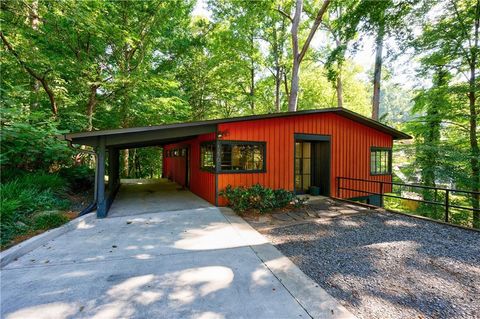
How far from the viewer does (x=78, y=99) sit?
9836 mm

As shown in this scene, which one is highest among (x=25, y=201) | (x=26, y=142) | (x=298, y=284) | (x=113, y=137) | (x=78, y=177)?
(x=113, y=137)

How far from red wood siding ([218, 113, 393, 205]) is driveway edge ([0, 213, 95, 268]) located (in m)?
3.66

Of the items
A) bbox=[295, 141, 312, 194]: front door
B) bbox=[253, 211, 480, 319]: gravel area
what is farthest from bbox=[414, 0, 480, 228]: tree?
bbox=[253, 211, 480, 319]: gravel area

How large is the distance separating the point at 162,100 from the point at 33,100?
15.2 feet

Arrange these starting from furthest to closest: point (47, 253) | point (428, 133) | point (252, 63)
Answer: point (252, 63) < point (428, 133) < point (47, 253)

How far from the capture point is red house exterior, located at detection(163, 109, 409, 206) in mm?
6980

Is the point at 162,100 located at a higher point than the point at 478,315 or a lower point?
higher

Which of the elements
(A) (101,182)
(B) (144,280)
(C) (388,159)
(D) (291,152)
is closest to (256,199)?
(D) (291,152)

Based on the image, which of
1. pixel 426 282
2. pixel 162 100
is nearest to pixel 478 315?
pixel 426 282

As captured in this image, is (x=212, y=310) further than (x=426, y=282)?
No

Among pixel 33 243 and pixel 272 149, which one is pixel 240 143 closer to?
pixel 272 149

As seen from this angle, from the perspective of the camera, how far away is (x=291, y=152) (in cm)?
791

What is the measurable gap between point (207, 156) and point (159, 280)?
539cm

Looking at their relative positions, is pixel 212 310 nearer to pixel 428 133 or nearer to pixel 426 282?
pixel 426 282
